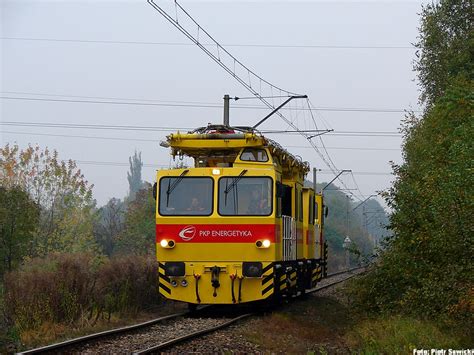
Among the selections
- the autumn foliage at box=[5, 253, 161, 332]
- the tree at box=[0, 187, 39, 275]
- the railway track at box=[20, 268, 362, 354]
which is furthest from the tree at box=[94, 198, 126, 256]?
the railway track at box=[20, 268, 362, 354]

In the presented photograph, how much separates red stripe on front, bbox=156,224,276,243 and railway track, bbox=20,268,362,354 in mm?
1675

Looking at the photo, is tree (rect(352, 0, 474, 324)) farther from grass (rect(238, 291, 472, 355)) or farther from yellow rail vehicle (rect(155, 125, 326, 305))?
yellow rail vehicle (rect(155, 125, 326, 305))

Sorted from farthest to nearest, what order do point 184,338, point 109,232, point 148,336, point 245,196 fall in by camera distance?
point 109,232 → point 245,196 → point 148,336 → point 184,338

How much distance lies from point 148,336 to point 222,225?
3972mm

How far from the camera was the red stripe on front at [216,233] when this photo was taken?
16062 mm

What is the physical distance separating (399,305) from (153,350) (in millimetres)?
6255

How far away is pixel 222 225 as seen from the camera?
16203mm

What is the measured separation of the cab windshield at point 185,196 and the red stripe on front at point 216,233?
1.08 feet

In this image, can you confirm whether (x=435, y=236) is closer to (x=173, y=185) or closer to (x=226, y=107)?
(x=173, y=185)

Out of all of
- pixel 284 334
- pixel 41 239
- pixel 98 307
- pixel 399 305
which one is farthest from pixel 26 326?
pixel 41 239

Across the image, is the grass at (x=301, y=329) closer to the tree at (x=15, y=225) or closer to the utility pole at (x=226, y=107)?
the utility pole at (x=226, y=107)

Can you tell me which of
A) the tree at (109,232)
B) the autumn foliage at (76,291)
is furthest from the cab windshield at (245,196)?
the tree at (109,232)

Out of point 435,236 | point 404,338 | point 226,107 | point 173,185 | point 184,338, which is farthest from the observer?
point 226,107

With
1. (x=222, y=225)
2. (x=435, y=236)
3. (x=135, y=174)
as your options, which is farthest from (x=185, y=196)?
(x=135, y=174)
